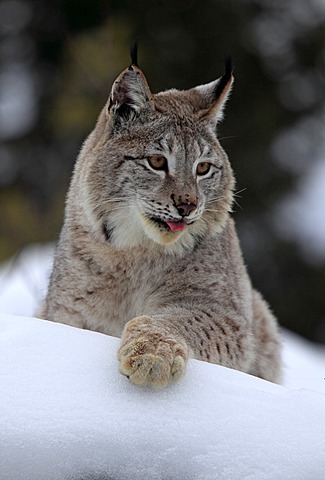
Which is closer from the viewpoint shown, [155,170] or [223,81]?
[155,170]

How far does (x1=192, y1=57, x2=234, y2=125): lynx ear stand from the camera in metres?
4.93

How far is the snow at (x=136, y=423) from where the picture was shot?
9.66 feet

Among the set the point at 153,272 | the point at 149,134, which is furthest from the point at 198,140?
the point at 153,272

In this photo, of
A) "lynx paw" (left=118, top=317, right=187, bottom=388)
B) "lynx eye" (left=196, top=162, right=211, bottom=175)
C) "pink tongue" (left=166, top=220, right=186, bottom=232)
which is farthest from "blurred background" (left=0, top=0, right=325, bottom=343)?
"lynx paw" (left=118, top=317, right=187, bottom=388)

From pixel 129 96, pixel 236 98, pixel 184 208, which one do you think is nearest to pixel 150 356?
pixel 184 208

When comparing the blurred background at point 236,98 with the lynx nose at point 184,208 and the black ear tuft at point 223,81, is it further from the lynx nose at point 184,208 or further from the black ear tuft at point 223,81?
the lynx nose at point 184,208

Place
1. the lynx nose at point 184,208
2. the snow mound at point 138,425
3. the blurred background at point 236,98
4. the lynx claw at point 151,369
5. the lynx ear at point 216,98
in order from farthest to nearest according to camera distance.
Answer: the blurred background at point 236,98, the lynx ear at point 216,98, the lynx nose at point 184,208, the lynx claw at point 151,369, the snow mound at point 138,425

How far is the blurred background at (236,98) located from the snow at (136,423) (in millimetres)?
9472

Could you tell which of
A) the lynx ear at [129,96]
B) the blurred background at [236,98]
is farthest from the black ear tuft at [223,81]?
the blurred background at [236,98]

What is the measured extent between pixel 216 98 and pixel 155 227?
2.67 feet

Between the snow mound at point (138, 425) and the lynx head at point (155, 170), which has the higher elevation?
the lynx head at point (155, 170)

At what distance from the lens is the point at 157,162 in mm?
4625

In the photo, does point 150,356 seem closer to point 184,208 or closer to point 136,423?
point 136,423

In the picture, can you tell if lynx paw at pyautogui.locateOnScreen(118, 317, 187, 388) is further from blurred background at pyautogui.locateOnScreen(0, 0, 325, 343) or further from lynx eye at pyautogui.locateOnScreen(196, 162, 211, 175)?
blurred background at pyautogui.locateOnScreen(0, 0, 325, 343)
